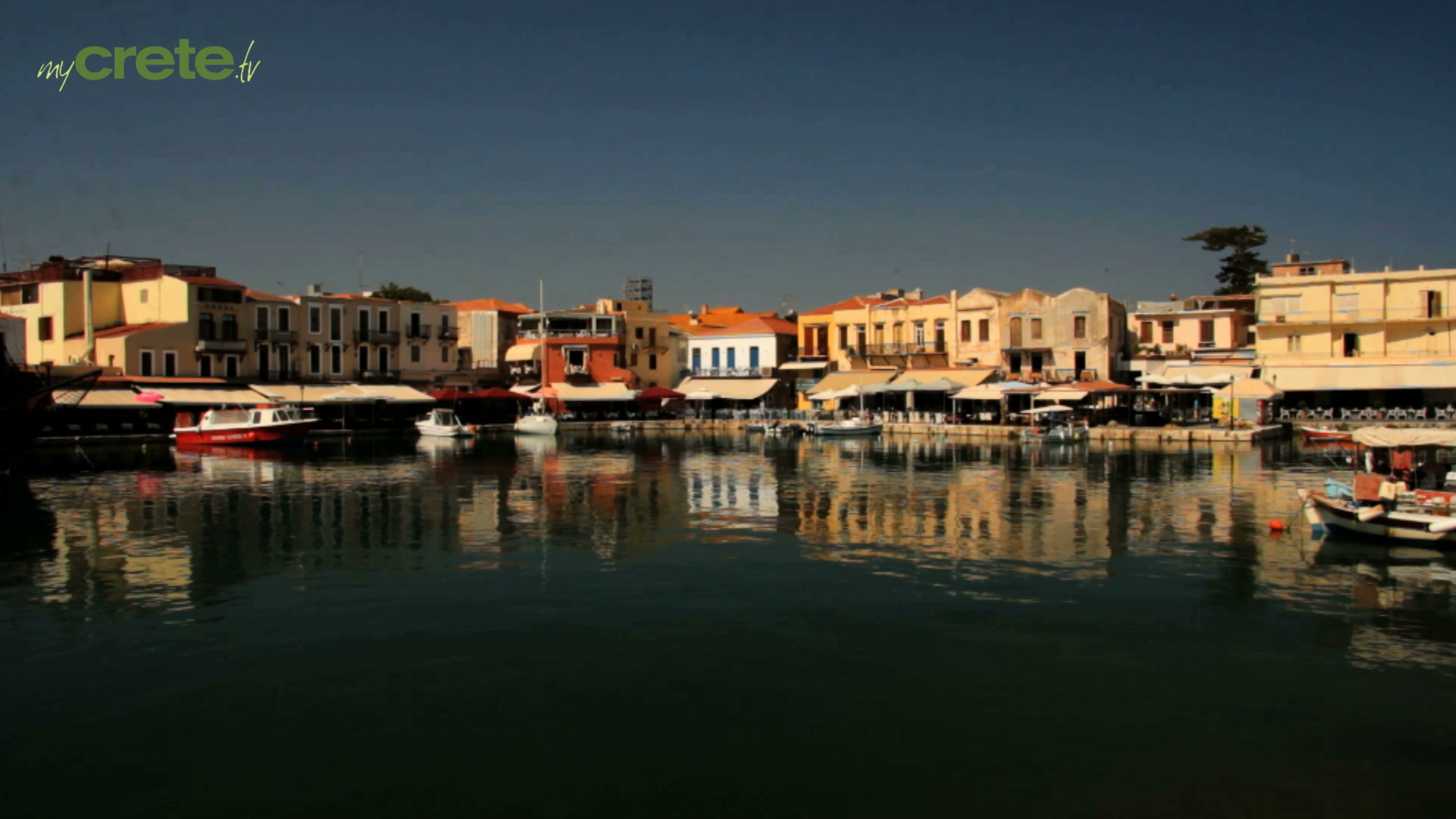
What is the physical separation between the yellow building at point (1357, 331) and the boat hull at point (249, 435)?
149 feet

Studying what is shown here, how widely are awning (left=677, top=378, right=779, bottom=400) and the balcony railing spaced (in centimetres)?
78

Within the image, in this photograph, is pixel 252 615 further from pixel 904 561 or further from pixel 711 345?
pixel 711 345

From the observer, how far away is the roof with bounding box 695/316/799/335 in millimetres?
66438

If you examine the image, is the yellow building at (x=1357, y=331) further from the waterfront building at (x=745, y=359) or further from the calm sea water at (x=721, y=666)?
the calm sea water at (x=721, y=666)

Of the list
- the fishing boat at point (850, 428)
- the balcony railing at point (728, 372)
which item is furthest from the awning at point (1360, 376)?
the balcony railing at point (728, 372)

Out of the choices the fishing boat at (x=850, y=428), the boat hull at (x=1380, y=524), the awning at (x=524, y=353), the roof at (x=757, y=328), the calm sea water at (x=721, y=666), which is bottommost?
the calm sea water at (x=721, y=666)

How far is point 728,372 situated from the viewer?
6731 cm

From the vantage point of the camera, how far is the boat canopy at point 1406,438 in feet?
67.6

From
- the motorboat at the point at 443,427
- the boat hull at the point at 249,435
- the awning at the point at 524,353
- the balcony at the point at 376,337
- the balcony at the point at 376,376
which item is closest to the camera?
the boat hull at the point at 249,435

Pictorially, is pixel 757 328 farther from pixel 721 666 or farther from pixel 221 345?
pixel 721 666

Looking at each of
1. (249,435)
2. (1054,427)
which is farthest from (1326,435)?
(249,435)

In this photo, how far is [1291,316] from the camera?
53000mm

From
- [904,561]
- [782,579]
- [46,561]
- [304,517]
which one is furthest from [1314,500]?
[46,561]

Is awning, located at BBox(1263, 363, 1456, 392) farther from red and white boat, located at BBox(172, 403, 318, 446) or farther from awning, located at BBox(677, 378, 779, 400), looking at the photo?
red and white boat, located at BBox(172, 403, 318, 446)
